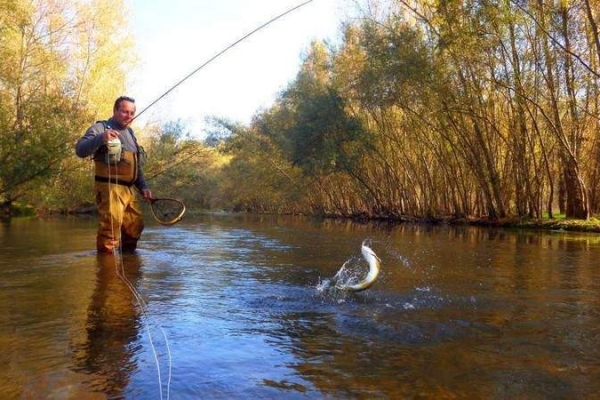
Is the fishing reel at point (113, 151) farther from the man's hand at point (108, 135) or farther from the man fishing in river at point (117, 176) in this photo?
the man's hand at point (108, 135)

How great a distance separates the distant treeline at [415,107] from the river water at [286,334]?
35.1ft

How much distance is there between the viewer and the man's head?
7273mm

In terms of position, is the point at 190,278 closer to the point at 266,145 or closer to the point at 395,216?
the point at 395,216

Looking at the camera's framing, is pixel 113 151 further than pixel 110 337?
Yes

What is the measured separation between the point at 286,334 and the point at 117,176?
461 centimetres

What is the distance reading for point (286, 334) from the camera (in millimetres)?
3580

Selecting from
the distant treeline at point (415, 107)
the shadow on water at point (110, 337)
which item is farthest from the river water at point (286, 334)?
the distant treeline at point (415, 107)

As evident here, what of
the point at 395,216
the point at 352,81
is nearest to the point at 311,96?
the point at 352,81

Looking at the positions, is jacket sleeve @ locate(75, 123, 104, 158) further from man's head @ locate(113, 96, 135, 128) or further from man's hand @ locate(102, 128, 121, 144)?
man's head @ locate(113, 96, 135, 128)

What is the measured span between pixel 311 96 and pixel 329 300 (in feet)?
103

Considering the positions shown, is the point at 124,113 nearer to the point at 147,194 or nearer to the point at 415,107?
the point at 147,194

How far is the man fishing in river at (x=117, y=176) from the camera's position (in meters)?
7.08

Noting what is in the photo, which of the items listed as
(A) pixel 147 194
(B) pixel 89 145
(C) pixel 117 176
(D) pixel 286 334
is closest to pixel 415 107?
(A) pixel 147 194

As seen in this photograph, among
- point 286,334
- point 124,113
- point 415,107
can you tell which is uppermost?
point 415,107
